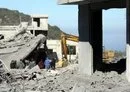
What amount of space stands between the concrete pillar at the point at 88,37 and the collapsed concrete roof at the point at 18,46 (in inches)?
254

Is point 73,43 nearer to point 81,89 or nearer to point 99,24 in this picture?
point 99,24

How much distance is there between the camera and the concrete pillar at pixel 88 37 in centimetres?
2525

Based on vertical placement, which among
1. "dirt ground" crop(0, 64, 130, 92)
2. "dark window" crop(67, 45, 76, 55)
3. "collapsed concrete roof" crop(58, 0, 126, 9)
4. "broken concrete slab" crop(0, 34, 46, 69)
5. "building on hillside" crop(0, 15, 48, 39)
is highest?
"collapsed concrete roof" crop(58, 0, 126, 9)

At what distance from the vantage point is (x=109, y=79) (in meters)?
22.5

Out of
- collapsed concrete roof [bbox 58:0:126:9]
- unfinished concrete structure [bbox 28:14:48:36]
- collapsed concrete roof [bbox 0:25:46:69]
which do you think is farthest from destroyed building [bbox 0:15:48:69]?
collapsed concrete roof [bbox 58:0:126:9]

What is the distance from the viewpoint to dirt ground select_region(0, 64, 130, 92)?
64.3ft

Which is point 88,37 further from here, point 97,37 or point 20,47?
point 20,47

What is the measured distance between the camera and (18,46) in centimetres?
3231

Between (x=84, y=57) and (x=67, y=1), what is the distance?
10.4ft

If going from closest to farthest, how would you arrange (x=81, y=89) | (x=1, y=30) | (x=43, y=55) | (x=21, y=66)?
(x=81, y=89) → (x=21, y=66) → (x=43, y=55) → (x=1, y=30)

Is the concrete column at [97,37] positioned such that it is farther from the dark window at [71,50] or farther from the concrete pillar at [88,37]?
the dark window at [71,50]

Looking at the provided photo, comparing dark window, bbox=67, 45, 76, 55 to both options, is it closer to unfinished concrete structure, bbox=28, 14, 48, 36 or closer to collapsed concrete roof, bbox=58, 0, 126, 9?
unfinished concrete structure, bbox=28, 14, 48, 36

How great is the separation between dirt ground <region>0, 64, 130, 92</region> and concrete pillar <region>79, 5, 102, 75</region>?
56cm

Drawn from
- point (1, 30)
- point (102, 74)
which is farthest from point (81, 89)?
point (1, 30)
